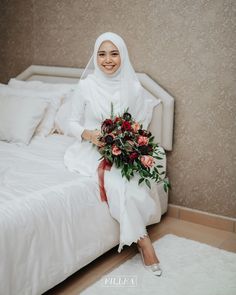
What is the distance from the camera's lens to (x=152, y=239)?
2691 mm

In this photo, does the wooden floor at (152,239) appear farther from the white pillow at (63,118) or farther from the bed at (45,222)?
the white pillow at (63,118)

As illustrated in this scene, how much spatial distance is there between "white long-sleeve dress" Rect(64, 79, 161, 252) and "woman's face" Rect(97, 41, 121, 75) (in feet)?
0.52

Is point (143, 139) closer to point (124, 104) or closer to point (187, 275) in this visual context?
point (124, 104)

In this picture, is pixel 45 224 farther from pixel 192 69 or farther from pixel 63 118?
pixel 192 69

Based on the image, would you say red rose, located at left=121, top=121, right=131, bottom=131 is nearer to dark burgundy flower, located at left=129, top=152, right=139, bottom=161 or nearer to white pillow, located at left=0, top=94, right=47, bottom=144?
dark burgundy flower, located at left=129, top=152, right=139, bottom=161

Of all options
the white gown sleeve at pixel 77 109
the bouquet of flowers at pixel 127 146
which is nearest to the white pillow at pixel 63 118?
the white gown sleeve at pixel 77 109

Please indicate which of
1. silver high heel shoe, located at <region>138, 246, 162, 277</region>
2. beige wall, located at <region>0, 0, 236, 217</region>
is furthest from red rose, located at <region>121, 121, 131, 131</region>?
beige wall, located at <region>0, 0, 236, 217</region>

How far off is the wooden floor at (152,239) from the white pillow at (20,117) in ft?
3.68

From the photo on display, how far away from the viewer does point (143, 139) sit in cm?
218

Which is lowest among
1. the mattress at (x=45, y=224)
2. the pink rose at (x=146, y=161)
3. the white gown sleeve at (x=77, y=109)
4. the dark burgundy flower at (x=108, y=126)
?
the mattress at (x=45, y=224)

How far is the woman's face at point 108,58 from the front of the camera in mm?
2525

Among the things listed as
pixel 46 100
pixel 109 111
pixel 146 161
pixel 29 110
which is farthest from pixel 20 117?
pixel 146 161

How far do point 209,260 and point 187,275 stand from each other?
25 centimetres

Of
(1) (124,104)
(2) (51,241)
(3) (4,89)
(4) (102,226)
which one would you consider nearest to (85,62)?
(3) (4,89)
